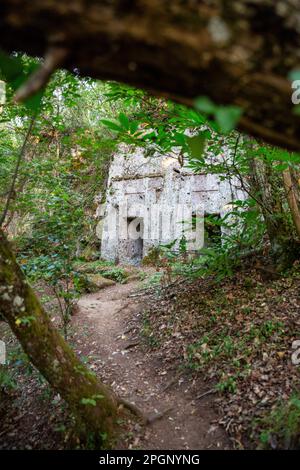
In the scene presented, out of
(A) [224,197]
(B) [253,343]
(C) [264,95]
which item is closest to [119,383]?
(B) [253,343]

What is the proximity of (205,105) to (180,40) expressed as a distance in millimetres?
193

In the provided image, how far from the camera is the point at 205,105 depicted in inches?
35.8

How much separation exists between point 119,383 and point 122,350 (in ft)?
2.92

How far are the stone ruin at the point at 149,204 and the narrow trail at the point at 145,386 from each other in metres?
5.94

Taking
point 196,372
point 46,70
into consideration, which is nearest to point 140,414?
point 196,372

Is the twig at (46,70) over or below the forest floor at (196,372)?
over

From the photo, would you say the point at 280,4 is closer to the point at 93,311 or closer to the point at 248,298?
the point at 248,298

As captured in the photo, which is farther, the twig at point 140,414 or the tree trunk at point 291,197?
the tree trunk at point 291,197

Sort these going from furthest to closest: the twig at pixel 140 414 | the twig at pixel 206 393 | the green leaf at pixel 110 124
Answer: the twig at pixel 206 393 < the twig at pixel 140 414 < the green leaf at pixel 110 124

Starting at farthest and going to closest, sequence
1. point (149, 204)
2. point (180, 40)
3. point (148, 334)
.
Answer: point (149, 204), point (148, 334), point (180, 40)

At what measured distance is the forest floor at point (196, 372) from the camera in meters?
2.77

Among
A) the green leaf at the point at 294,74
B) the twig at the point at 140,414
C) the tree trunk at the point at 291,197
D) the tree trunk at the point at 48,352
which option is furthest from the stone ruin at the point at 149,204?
the green leaf at the point at 294,74

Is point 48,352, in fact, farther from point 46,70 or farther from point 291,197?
point 291,197

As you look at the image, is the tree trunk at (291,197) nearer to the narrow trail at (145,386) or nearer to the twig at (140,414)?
the narrow trail at (145,386)
